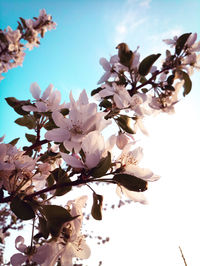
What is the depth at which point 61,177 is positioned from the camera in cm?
87

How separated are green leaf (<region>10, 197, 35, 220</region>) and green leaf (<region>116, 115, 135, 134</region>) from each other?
1.92 ft

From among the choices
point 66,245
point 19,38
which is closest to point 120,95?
point 66,245

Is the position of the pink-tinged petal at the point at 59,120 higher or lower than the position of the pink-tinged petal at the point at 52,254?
higher

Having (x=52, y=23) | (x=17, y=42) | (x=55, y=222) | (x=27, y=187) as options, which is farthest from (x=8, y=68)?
(x=55, y=222)

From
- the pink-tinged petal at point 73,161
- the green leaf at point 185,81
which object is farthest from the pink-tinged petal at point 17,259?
the green leaf at point 185,81

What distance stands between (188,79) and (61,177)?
1.31 meters

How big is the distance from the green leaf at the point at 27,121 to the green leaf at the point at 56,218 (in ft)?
1.61

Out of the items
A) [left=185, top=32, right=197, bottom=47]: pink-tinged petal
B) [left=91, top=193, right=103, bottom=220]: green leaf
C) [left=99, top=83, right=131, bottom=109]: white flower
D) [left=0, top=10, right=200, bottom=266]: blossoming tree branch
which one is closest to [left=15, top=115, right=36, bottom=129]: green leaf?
[left=0, top=10, right=200, bottom=266]: blossoming tree branch

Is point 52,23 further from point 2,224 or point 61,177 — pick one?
point 2,224

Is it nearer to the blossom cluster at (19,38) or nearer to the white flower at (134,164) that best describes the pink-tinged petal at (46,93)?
the white flower at (134,164)

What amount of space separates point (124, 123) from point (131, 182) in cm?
46

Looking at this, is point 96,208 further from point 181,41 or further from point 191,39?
point 191,39

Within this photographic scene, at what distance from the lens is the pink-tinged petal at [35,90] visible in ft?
4.27

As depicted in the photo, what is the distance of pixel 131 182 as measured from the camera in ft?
2.52
